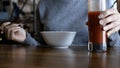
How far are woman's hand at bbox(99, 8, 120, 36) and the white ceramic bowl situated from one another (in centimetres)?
15

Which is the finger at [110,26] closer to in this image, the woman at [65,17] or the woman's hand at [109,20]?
the woman's hand at [109,20]

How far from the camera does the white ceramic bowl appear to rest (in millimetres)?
1047

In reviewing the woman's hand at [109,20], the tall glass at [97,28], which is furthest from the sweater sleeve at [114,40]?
the tall glass at [97,28]

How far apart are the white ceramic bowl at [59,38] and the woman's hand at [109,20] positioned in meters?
0.15

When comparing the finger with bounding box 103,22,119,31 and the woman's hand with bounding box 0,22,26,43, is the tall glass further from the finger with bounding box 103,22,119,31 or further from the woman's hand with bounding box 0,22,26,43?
the woman's hand with bounding box 0,22,26,43

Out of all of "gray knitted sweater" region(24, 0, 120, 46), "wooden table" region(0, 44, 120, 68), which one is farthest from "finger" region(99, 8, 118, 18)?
"gray knitted sweater" region(24, 0, 120, 46)

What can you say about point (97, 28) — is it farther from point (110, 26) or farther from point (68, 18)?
point (68, 18)

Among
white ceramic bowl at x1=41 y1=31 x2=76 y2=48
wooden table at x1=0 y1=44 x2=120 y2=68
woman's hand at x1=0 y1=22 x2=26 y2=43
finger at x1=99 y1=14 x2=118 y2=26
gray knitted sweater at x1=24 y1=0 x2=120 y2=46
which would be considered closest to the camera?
wooden table at x1=0 y1=44 x2=120 y2=68

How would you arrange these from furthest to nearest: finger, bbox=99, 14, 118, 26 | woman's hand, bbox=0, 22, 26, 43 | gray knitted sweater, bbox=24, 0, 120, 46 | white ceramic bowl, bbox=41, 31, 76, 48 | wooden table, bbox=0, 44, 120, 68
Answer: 1. gray knitted sweater, bbox=24, 0, 120, 46
2. woman's hand, bbox=0, 22, 26, 43
3. white ceramic bowl, bbox=41, 31, 76, 48
4. finger, bbox=99, 14, 118, 26
5. wooden table, bbox=0, 44, 120, 68

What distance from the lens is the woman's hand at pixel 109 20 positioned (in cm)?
89

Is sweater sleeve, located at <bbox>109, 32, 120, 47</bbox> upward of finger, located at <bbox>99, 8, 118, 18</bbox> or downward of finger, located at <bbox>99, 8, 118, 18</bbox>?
downward

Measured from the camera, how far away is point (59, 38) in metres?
1.06

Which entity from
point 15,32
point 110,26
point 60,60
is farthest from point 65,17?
point 60,60

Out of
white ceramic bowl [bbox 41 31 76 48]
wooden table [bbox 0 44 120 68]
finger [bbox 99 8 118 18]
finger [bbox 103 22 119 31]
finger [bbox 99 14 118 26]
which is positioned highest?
finger [bbox 99 8 118 18]
